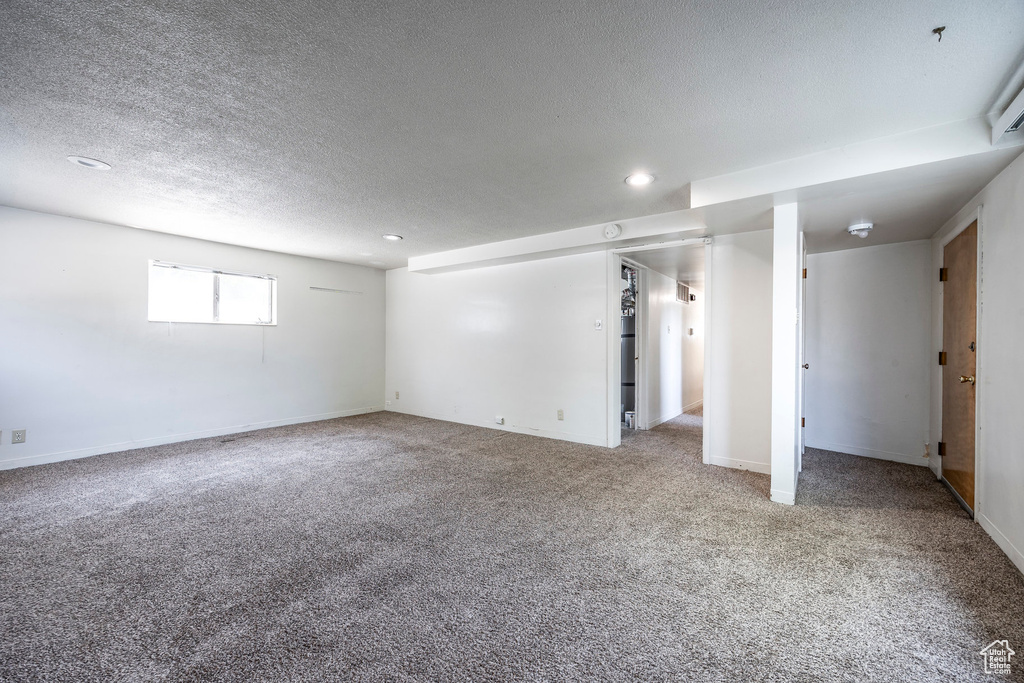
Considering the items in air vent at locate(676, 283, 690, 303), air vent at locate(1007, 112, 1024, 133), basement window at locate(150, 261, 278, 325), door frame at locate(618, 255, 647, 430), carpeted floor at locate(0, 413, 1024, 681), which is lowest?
carpeted floor at locate(0, 413, 1024, 681)

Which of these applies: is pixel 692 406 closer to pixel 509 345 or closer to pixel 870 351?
pixel 870 351

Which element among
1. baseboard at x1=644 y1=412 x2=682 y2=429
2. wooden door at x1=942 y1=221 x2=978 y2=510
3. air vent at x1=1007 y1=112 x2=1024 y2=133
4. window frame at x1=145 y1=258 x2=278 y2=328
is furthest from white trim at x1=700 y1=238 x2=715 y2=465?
window frame at x1=145 y1=258 x2=278 y2=328

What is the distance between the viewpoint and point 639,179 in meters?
3.09

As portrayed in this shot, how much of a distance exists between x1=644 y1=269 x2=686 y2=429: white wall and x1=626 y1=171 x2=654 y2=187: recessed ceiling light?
2567mm

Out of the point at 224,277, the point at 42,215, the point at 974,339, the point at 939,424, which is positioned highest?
the point at 42,215

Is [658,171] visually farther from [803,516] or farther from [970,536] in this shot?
[970,536]

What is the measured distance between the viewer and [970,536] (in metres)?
2.53

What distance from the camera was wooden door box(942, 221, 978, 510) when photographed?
2.93 metres

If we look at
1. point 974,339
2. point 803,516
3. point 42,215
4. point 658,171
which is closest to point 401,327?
point 42,215

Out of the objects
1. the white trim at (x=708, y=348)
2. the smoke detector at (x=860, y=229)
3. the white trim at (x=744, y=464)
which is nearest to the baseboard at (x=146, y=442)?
the white trim at (x=708, y=348)

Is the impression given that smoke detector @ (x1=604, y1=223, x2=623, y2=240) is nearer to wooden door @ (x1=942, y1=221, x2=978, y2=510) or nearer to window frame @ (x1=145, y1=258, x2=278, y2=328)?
wooden door @ (x1=942, y1=221, x2=978, y2=510)

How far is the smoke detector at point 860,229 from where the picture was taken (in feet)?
11.5

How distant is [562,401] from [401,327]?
10.5 feet

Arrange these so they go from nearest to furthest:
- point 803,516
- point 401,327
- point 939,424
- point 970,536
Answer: point 970,536 < point 803,516 < point 939,424 < point 401,327
